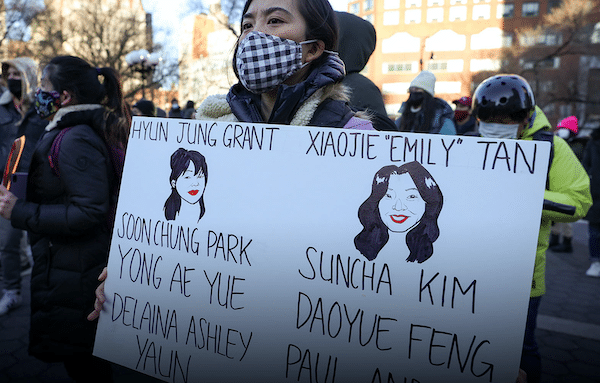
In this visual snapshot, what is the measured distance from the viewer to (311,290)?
1.06 meters

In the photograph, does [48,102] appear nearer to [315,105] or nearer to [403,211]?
[315,105]

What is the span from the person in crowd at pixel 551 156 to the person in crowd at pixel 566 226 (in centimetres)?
516

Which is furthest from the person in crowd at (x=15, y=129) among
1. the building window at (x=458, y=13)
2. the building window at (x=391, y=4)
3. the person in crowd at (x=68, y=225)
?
the building window at (x=391, y=4)

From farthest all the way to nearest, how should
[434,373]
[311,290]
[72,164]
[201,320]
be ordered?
1. [72,164]
2. [201,320]
3. [311,290]
4. [434,373]

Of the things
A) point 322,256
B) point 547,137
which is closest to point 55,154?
point 322,256

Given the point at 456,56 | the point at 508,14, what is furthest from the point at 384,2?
the point at 508,14

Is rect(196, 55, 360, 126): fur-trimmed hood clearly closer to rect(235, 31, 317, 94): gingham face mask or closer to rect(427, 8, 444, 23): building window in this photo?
rect(235, 31, 317, 94): gingham face mask

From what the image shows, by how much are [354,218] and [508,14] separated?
195ft

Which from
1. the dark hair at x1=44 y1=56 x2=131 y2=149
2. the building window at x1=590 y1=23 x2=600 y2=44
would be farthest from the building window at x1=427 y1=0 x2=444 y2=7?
the dark hair at x1=44 y1=56 x2=131 y2=149

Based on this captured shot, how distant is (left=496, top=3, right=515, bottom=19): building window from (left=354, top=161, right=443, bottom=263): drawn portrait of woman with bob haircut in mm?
58951

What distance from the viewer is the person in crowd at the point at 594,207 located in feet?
17.2

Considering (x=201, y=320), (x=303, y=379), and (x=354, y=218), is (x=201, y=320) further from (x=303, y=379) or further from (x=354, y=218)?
(x=354, y=218)

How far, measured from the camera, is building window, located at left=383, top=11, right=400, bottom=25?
57.8 m

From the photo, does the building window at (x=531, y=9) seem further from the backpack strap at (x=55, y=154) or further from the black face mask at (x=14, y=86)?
the backpack strap at (x=55, y=154)
